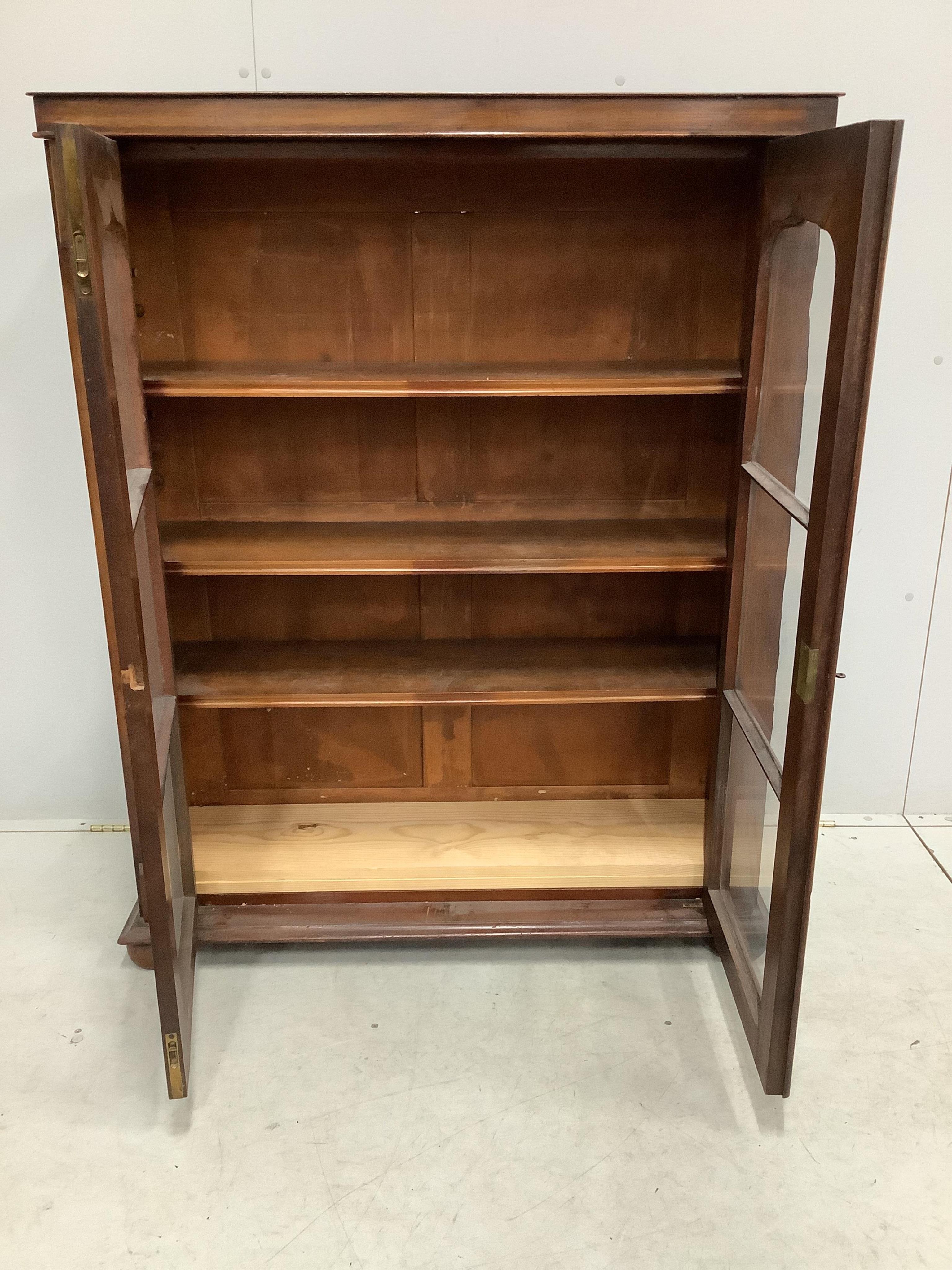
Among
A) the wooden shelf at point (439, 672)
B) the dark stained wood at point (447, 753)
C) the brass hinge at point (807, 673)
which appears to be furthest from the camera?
the dark stained wood at point (447, 753)

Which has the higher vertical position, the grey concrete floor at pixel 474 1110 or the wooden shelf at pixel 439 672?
the wooden shelf at pixel 439 672

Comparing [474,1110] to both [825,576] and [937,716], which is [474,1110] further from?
[937,716]

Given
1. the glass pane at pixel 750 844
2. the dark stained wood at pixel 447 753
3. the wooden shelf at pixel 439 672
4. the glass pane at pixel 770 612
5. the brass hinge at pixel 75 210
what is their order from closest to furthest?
the brass hinge at pixel 75 210, the glass pane at pixel 770 612, the glass pane at pixel 750 844, the wooden shelf at pixel 439 672, the dark stained wood at pixel 447 753

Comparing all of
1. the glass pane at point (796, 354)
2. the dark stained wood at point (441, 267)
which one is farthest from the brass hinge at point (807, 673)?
the dark stained wood at point (441, 267)

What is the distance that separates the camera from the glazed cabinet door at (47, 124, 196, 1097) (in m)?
1.32

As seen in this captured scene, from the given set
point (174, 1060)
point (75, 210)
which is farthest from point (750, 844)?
point (75, 210)

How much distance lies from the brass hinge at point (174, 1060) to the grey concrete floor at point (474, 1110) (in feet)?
0.49

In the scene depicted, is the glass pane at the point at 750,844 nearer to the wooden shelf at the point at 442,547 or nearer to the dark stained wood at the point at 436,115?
the wooden shelf at the point at 442,547

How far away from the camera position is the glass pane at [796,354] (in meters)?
1.56

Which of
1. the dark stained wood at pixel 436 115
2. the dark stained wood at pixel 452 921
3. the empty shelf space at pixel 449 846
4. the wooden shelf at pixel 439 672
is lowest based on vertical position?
the dark stained wood at pixel 452 921

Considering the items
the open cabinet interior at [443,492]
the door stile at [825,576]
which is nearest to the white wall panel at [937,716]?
the open cabinet interior at [443,492]

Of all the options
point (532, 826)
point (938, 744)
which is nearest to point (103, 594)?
point (532, 826)

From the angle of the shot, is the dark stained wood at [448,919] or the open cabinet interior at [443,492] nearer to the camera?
the open cabinet interior at [443,492]

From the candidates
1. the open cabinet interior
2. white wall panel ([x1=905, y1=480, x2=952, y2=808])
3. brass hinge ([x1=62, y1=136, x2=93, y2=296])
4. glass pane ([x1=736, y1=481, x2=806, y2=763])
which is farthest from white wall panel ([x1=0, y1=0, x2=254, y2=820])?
white wall panel ([x1=905, y1=480, x2=952, y2=808])
